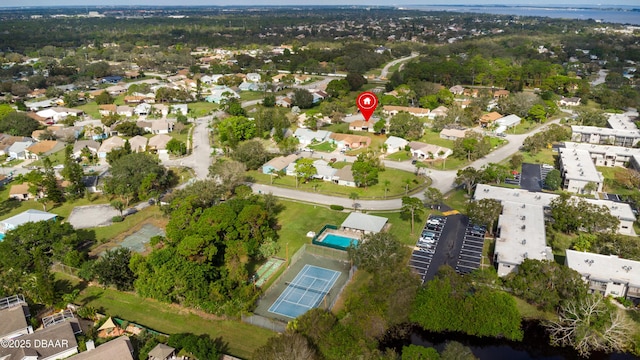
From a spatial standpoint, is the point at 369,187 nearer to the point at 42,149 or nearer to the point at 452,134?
the point at 452,134

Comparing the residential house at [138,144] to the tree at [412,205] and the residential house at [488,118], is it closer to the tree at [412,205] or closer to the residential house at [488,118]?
the tree at [412,205]

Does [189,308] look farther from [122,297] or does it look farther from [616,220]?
[616,220]

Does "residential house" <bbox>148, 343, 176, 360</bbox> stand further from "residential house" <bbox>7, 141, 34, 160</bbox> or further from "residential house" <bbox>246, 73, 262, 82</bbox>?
"residential house" <bbox>246, 73, 262, 82</bbox>

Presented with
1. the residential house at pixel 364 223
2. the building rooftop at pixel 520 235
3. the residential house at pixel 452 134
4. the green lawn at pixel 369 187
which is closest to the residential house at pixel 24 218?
the green lawn at pixel 369 187

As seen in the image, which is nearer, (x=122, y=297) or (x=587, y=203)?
(x=122, y=297)

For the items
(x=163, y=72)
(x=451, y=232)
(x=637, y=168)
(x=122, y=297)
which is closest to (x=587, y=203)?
(x=451, y=232)

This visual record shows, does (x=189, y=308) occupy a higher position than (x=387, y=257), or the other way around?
(x=387, y=257)

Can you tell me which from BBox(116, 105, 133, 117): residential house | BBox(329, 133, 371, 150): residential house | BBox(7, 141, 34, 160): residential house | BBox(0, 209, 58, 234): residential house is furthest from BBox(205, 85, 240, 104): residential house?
BBox(0, 209, 58, 234): residential house
